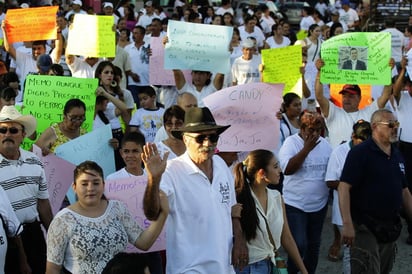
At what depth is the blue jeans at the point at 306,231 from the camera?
6723 millimetres

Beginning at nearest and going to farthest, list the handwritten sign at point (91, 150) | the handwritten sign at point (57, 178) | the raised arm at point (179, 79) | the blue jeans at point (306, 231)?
the handwritten sign at point (57, 178) → the handwritten sign at point (91, 150) → the blue jeans at point (306, 231) → the raised arm at point (179, 79)

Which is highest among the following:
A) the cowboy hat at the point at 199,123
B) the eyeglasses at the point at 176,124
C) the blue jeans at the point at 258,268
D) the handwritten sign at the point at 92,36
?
the handwritten sign at the point at 92,36

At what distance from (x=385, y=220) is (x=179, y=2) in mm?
18286

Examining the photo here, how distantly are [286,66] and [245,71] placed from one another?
1541mm

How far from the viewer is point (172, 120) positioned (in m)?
6.60

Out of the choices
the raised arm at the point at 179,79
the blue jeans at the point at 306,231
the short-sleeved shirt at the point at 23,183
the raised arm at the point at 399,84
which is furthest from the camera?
the raised arm at the point at 179,79

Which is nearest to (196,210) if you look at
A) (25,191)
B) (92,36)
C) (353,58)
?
(25,191)

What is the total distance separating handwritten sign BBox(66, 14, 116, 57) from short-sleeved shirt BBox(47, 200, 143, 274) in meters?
5.32

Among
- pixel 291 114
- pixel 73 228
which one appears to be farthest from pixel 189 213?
pixel 291 114

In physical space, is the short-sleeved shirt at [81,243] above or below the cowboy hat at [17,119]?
below

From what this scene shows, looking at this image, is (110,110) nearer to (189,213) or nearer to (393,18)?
(189,213)

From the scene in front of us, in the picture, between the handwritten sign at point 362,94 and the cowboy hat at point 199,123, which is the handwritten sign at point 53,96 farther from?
the handwritten sign at point 362,94

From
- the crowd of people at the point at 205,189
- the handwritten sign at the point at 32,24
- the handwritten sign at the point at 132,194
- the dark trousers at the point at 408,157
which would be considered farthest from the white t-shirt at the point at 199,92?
the handwritten sign at the point at 132,194

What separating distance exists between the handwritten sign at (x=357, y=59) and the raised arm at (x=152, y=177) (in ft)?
13.3
